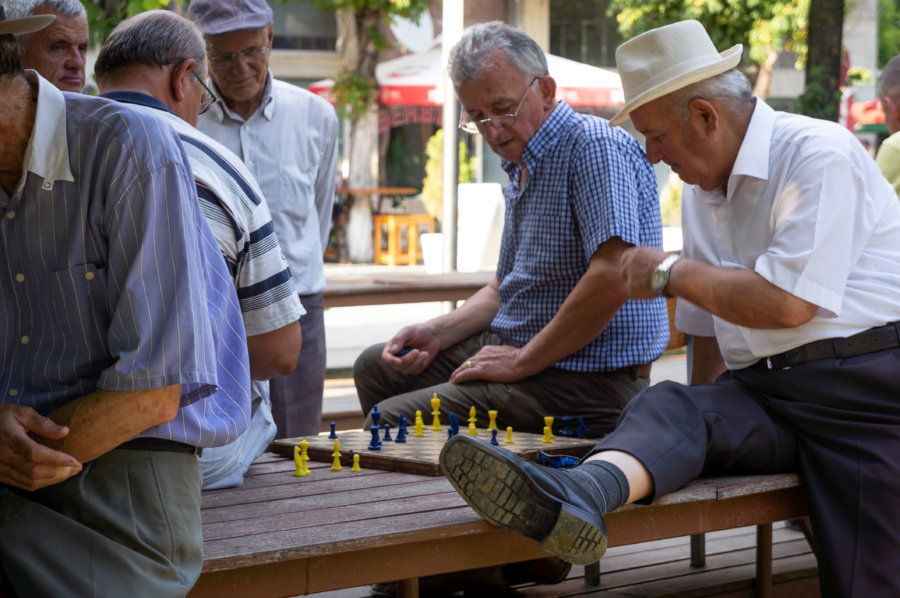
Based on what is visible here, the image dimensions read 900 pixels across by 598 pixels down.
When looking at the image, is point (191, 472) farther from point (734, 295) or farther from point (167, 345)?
point (734, 295)

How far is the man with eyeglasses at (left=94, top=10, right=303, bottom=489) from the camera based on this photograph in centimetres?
231

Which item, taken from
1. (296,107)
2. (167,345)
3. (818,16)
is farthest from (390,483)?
(818,16)

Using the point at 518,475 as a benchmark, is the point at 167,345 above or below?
above

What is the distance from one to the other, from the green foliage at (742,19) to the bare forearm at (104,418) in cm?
1208

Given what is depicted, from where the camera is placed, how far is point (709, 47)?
2809mm

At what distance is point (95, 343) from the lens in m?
1.79

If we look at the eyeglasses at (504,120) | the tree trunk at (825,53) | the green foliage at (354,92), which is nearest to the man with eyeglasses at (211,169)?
the eyeglasses at (504,120)

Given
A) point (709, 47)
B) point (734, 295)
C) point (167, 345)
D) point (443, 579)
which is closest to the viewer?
point (167, 345)

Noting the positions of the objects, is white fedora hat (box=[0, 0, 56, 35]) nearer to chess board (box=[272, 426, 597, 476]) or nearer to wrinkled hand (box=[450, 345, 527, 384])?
chess board (box=[272, 426, 597, 476])

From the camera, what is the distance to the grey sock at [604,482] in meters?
2.36

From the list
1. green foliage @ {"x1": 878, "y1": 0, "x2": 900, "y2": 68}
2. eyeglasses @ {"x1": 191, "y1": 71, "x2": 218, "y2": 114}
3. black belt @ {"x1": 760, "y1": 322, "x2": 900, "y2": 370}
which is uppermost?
green foliage @ {"x1": 878, "y1": 0, "x2": 900, "y2": 68}

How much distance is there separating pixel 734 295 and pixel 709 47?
67 cm

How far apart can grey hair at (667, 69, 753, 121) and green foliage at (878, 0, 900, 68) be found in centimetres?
2698

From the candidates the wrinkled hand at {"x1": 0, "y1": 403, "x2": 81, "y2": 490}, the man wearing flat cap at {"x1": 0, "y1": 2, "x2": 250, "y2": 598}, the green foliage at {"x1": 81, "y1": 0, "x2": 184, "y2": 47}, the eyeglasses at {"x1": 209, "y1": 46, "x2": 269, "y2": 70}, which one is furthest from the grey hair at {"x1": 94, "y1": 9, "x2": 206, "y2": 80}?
the green foliage at {"x1": 81, "y1": 0, "x2": 184, "y2": 47}
